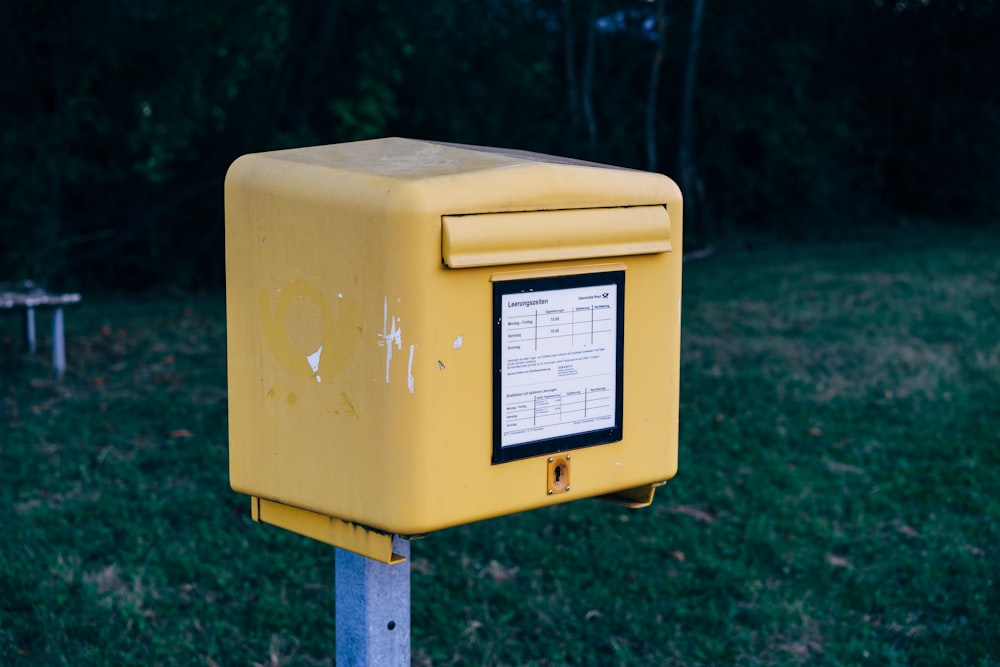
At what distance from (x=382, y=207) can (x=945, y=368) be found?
20.7 ft

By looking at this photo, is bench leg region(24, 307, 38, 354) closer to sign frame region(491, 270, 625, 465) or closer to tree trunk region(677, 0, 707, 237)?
sign frame region(491, 270, 625, 465)

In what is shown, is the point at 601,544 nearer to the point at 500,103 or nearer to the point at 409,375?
the point at 409,375

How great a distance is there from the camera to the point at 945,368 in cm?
760

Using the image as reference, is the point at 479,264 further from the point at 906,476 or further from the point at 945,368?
the point at 945,368

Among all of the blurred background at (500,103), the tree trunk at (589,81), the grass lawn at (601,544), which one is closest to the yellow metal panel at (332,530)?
the grass lawn at (601,544)

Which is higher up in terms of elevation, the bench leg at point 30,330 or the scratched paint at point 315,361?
the scratched paint at point 315,361

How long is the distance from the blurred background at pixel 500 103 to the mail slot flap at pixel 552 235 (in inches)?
310

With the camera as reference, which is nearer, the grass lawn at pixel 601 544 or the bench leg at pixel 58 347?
the grass lawn at pixel 601 544

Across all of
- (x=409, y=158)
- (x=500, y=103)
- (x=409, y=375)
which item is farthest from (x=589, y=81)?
(x=409, y=375)

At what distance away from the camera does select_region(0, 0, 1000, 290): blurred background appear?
1030 cm

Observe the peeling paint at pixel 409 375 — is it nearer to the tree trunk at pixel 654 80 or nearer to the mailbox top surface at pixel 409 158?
the mailbox top surface at pixel 409 158

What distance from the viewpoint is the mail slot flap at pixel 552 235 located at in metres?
2.08

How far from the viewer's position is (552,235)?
2.22 meters

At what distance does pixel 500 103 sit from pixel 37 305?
23.1ft
